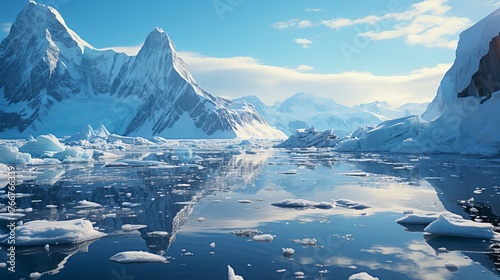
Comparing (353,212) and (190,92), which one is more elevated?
(190,92)

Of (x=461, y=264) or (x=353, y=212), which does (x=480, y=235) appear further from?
(x=353, y=212)

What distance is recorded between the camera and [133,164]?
103ft

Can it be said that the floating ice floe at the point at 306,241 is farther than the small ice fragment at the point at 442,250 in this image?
Yes

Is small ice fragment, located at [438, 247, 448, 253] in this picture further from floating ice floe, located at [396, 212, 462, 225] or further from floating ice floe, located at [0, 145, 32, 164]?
floating ice floe, located at [0, 145, 32, 164]

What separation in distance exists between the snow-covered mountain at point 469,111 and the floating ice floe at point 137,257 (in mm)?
36141

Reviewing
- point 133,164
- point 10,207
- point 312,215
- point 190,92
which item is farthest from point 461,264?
point 190,92

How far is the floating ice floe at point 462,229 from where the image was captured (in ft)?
31.3

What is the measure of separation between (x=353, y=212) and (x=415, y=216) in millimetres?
2073

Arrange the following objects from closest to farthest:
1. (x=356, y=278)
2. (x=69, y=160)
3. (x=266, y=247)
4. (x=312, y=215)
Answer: (x=356, y=278), (x=266, y=247), (x=312, y=215), (x=69, y=160)

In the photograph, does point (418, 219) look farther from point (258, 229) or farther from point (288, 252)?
point (288, 252)

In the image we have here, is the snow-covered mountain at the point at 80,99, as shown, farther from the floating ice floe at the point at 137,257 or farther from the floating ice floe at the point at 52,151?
the floating ice floe at the point at 137,257

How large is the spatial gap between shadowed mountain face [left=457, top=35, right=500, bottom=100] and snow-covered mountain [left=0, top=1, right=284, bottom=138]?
433 feet

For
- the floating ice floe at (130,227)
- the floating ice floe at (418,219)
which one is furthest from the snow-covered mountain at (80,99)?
the floating ice floe at (418,219)

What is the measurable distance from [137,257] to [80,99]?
188 meters
